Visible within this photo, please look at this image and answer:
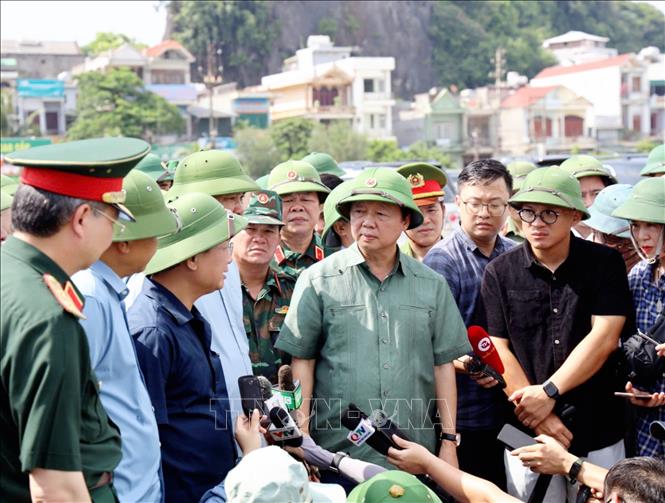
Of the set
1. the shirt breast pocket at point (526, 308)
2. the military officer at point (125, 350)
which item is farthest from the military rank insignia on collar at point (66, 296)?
the shirt breast pocket at point (526, 308)

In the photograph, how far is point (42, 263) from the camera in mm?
2205

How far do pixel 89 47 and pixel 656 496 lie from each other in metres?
65.9

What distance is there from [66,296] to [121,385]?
534 millimetres

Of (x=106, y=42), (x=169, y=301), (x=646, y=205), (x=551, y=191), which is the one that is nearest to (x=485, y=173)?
(x=551, y=191)

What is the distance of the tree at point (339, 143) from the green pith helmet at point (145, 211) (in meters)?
40.3

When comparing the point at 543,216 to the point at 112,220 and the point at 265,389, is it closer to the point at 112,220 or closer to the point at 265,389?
the point at 265,389

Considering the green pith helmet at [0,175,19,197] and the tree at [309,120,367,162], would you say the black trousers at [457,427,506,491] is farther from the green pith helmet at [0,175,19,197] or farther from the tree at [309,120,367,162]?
the tree at [309,120,367,162]

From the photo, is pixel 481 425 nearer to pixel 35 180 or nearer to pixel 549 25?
pixel 35 180

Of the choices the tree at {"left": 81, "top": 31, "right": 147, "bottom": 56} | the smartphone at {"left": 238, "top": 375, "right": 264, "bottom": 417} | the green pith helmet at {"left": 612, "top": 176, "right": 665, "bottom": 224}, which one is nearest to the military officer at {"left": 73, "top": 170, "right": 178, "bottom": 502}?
the smartphone at {"left": 238, "top": 375, "right": 264, "bottom": 417}

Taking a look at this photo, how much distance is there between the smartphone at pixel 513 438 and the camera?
3.65 m

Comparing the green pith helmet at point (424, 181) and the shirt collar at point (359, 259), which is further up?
the green pith helmet at point (424, 181)

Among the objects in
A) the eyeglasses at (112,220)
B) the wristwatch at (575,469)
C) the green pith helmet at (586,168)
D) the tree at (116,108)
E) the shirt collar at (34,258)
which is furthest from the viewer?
the tree at (116,108)

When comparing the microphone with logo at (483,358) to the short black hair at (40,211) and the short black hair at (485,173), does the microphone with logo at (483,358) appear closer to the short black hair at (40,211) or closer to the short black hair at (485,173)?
the short black hair at (485,173)

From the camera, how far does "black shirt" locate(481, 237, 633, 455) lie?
3.94 m
